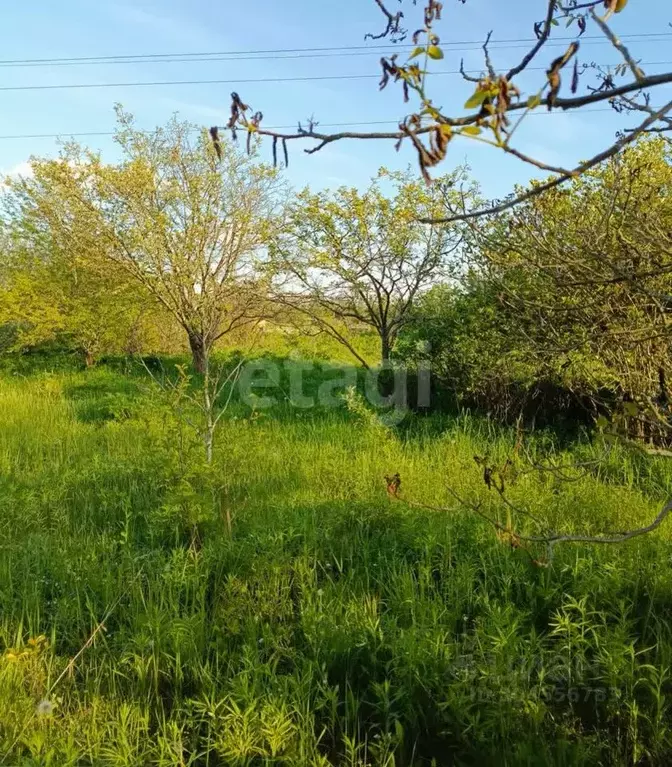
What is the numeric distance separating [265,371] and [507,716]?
8.91 metres

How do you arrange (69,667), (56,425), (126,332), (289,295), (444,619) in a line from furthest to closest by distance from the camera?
(126,332), (289,295), (56,425), (444,619), (69,667)

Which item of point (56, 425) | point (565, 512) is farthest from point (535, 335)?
point (56, 425)

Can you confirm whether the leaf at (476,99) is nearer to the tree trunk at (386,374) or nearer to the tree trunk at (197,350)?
the tree trunk at (386,374)

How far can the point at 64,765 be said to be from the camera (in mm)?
1860

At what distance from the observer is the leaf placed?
2.75ft

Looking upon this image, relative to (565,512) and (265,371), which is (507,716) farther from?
(265,371)

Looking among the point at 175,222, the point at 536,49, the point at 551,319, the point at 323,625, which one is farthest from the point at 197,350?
the point at 536,49

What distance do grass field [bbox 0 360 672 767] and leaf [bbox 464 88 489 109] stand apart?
6.30 ft

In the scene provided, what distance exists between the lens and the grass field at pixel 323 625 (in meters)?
2.06

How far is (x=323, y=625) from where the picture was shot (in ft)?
8.58

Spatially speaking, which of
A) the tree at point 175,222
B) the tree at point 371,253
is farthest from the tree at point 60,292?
the tree at point 371,253

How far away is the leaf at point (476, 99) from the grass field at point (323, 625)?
6.30 ft

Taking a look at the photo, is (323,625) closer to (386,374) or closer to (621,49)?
(621,49)

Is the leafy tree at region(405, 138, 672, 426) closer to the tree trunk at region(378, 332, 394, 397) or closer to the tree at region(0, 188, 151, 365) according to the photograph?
the tree trunk at region(378, 332, 394, 397)
